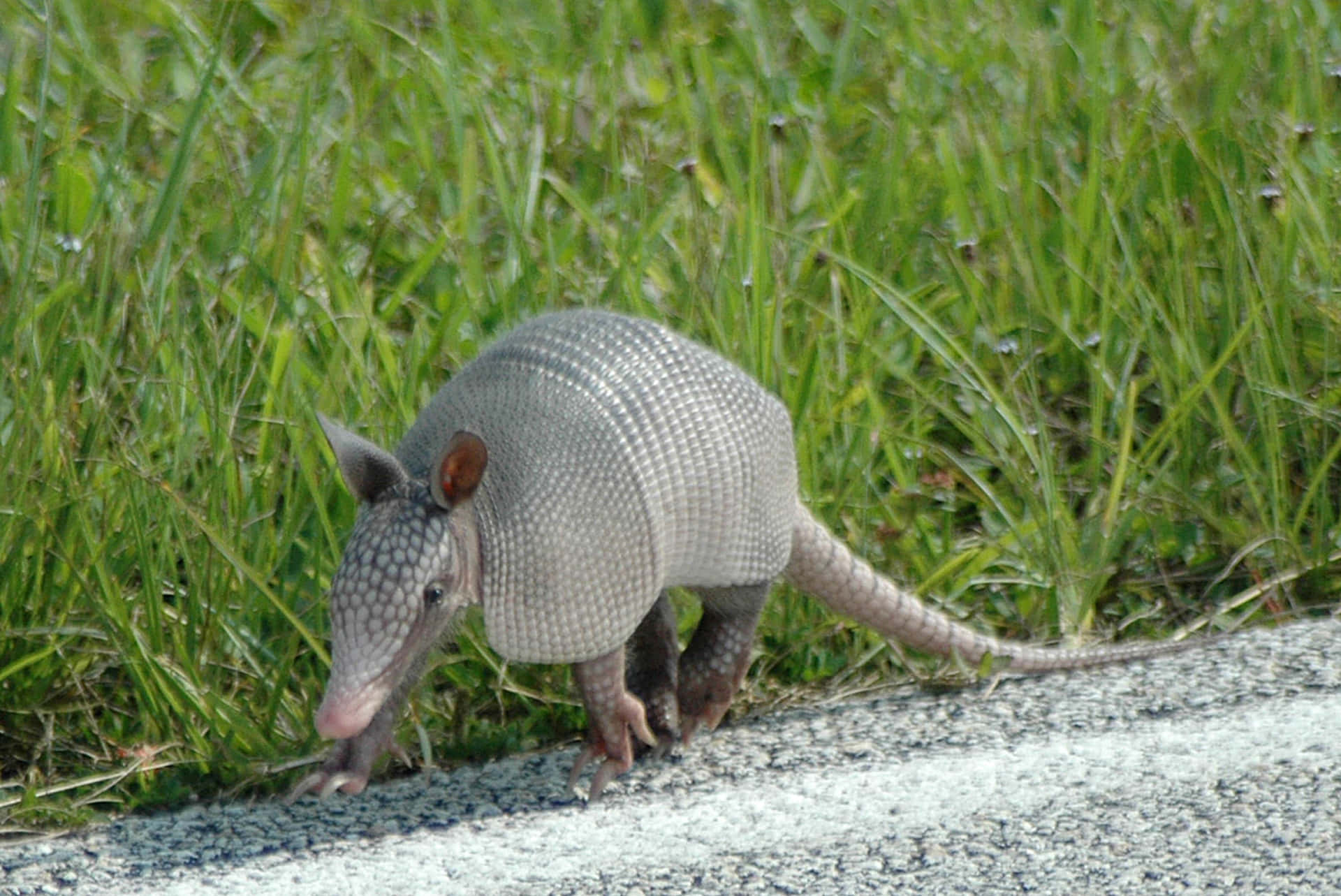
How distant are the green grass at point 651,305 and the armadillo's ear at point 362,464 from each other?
54cm

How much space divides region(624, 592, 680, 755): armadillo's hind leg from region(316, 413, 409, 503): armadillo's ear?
0.78m

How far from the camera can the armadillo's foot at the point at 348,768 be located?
292 centimetres

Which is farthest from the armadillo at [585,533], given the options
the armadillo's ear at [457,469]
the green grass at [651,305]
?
the green grass at [651,305]

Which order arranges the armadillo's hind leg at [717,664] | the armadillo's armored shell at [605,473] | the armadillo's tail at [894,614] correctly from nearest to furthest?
the armadillo's armored shell at [605,473] < the armadillo's hind leg at [717,664] < the armadillo's tail at [894,614]

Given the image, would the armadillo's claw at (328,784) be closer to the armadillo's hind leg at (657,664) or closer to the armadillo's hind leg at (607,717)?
the armadillo's hind leg at (607,717)

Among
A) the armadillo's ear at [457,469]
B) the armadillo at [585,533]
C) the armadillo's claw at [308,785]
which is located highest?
the armadillo's ear at [457,469]

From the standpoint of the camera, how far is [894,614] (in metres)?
3.41

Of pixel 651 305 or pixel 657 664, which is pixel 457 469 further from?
pixel 651 305

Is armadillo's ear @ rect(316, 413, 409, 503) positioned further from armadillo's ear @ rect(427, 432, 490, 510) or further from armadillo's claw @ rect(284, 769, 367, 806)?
armadillo's claw @ rect(284, 769, 367, 806)

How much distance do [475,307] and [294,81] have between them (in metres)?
1.13

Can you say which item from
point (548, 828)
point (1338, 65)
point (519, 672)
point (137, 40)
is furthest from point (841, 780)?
point (137, 40)

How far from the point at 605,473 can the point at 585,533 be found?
0.37ft

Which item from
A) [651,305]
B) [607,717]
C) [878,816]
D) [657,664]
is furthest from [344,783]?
[651,305]

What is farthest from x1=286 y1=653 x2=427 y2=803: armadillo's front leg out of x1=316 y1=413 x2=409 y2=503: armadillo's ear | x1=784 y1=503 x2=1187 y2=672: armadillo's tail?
x1=784 y1=503 x2=1187 y2=672: armadillo's tail
